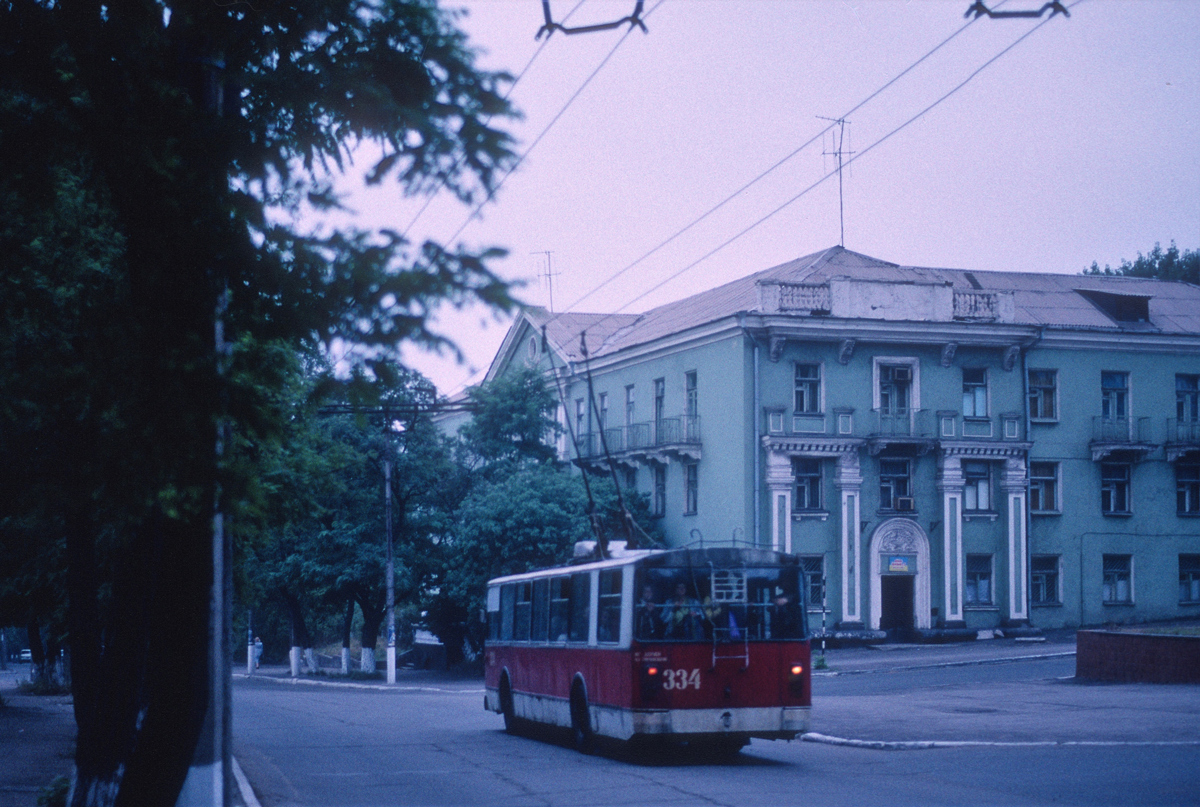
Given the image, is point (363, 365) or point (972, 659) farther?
point (972, 659)

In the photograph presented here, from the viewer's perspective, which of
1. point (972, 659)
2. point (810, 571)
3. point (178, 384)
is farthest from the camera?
point (810, 571)

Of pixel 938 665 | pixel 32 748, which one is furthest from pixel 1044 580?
pixel 32 748

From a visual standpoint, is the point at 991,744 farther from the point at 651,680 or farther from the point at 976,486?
the point at 976,486

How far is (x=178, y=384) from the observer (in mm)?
7387

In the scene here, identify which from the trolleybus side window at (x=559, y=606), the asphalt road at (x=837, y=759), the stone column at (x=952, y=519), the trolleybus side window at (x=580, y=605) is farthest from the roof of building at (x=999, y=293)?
the trolleybus side window at (x=580, y=605)

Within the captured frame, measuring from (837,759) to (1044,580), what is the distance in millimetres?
32265

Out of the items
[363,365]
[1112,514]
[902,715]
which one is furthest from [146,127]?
[1112,514]

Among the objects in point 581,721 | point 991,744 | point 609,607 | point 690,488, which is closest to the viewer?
point 991,744

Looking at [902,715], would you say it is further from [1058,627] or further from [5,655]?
[5,655]

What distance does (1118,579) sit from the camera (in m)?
48.2

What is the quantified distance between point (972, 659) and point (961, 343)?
39.2ft

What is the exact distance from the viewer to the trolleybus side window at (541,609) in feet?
70.5

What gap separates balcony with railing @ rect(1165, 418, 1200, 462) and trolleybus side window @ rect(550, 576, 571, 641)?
3409 centimetres

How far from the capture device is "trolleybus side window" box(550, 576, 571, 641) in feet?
66.8
